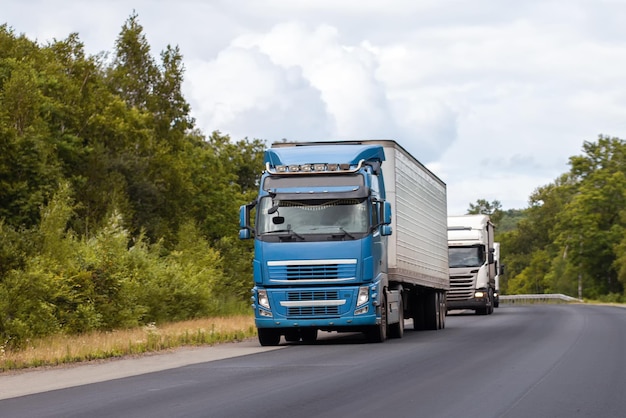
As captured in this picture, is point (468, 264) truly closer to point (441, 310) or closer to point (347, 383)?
point (441, 310)

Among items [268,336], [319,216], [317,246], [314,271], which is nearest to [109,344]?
[268,336]

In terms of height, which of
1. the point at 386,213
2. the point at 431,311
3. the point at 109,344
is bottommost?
the point at 109,344

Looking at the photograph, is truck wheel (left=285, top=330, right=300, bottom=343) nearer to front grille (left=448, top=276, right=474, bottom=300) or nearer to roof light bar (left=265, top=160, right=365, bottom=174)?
roof light bar (left=265, top=160, right=365, bottom=174)

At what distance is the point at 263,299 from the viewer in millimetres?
25250

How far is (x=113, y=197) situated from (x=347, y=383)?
138 ft

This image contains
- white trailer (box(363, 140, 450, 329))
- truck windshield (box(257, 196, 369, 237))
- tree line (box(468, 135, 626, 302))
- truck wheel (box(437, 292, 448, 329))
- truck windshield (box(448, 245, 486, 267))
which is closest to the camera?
truck windshield (box(257, 196, 369, 237))

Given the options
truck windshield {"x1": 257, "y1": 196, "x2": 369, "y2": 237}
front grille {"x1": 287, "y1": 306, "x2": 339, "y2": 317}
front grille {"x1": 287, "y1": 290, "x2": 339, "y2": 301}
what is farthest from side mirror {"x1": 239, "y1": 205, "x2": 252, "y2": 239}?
front grille {"x1": 287, "y1": 306, "x2": 339, "y2": 317}

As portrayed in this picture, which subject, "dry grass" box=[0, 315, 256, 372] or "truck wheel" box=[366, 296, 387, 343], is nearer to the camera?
"dry grass" box=[0, 315, 256, 372]

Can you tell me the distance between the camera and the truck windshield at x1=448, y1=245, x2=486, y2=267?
154 feet

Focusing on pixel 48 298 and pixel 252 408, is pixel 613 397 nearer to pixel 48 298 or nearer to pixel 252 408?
pixel 252 408

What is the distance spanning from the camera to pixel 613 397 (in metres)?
14.0

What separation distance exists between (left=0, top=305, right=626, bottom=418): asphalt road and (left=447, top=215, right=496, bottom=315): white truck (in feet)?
68.5

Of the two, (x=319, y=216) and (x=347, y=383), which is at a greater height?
(x=319, y=216)

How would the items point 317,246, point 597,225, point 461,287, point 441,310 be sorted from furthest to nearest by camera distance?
point 597,225 → point 461,287 → point 441,310 → point 317,246
